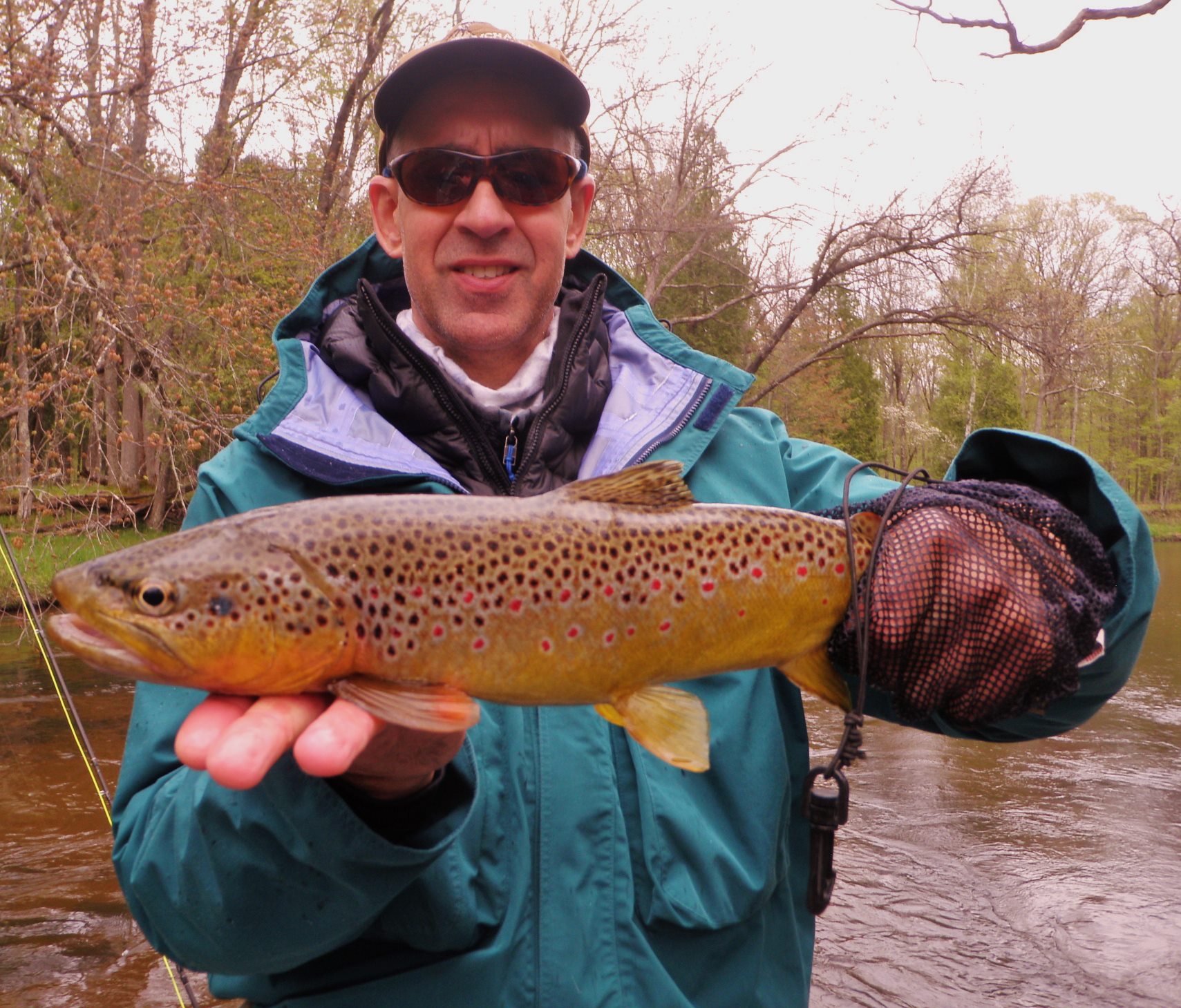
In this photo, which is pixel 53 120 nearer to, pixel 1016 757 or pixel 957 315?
pixel 1016 757

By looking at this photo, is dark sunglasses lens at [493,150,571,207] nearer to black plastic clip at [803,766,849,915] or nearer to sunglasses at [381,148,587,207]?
sunglasses at [381,148,587,207]

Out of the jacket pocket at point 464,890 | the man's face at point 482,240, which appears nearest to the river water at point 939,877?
the jacket pocket at point 464,890

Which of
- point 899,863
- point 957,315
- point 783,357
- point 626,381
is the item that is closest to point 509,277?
point 626,381

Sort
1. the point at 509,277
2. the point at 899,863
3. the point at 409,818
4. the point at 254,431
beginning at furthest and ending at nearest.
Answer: the point at 899,863
the point at 509,277
the point at 254,431
the point at 409,818

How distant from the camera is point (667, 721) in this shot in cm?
205

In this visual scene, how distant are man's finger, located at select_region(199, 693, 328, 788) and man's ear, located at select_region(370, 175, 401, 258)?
2.06 metres

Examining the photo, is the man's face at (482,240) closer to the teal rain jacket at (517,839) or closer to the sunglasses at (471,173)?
the sunglasses at (471,173)

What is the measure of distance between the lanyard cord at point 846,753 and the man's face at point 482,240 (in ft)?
4.10

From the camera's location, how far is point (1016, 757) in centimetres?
1004

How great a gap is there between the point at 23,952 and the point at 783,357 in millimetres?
23056

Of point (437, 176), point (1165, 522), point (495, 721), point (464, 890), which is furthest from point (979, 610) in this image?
point (1165, 522)

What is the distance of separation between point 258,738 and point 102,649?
1.28 ft

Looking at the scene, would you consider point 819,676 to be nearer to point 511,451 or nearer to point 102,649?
point 511,451

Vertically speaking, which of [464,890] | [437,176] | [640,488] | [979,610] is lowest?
[464,890]
